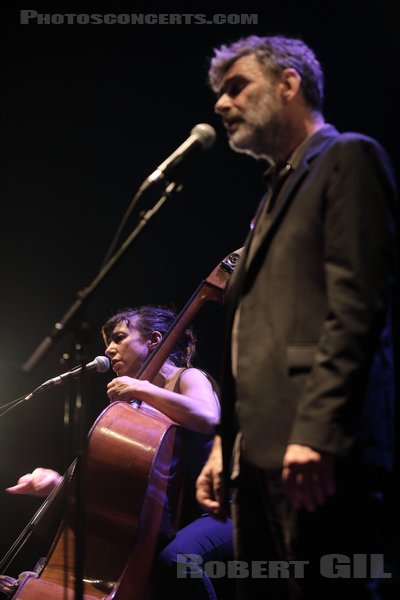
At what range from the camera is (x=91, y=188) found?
4.73 meters

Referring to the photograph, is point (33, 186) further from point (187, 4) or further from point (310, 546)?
point (310, 546)

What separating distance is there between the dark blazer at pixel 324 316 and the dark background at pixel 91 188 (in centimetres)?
271

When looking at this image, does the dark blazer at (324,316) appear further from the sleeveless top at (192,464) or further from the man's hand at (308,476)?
the sleeveless top at (192,464)

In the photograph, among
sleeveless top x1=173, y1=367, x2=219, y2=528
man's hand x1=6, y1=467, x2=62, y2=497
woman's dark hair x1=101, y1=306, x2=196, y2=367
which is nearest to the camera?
sleeveless top x1=173, y1=367, x2=219, y2=528

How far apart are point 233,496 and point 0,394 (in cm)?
340

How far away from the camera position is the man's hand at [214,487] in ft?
5.39

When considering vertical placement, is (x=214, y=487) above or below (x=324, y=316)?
below

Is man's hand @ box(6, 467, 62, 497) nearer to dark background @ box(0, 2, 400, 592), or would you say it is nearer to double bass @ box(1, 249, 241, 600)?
double bass @ box(1, 249, 241, 600)

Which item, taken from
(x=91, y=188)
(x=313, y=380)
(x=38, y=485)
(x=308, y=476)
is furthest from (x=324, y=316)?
(x=91, y=188)

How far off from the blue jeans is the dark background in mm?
1469
